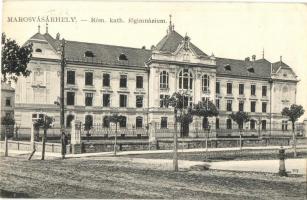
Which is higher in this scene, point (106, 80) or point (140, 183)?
point (106, 80)

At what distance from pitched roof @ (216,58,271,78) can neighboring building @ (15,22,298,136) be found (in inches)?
3.6

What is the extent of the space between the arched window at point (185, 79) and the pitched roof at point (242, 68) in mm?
2844

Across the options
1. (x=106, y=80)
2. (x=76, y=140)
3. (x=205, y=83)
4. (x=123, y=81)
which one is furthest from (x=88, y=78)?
(x=76, y=140)

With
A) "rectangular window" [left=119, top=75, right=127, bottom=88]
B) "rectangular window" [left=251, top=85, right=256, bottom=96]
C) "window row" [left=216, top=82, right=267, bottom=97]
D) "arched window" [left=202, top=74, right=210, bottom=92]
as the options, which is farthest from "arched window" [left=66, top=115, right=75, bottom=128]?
"rectangular window" [left=251, top=85, right=256, bottom=96]

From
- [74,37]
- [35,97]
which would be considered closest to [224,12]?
[74,37]

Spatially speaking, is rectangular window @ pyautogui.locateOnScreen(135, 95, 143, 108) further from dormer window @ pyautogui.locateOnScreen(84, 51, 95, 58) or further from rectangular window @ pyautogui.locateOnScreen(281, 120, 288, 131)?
rectangular window @ pyautogui.locateOnScreen(281, 120, 288, 131)

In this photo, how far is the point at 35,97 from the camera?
97.1ft

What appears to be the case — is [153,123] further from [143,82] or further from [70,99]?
[143,82]

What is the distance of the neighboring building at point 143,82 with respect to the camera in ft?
101

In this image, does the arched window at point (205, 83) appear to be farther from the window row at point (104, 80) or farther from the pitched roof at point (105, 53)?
the window row at point (104, 80)

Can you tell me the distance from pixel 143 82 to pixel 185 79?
324 cm

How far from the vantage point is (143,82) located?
34.5 metres

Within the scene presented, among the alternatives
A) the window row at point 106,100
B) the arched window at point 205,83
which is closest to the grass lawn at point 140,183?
the window row at point 106,100

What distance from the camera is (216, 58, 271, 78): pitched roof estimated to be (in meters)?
35.7
